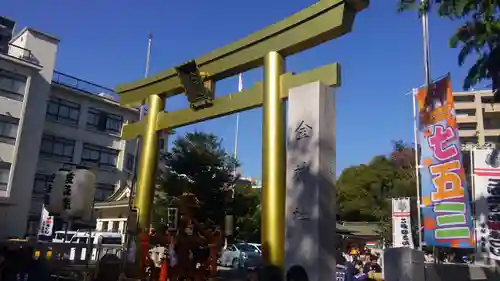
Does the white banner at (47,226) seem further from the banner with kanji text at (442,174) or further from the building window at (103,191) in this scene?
the banner with kanji text at (442,174)

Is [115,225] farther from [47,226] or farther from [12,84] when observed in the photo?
[12,84]

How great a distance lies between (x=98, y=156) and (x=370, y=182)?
19972 mm

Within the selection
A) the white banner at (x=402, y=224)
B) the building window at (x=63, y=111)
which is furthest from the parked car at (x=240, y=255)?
the building window at (x=63, y=111)

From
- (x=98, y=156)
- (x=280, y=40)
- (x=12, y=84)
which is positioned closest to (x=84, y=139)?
(x=98, y=156)

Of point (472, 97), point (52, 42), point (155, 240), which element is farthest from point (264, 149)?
point (472, 97)

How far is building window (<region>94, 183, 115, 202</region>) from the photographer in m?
27.3

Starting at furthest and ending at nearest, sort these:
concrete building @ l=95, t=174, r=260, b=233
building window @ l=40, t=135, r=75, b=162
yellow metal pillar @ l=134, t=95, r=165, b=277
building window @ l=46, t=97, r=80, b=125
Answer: building window @ l=46, t=97, r=80, b=125 < building window @ l=40, t=135, r=75, b=162 < concrete building @ l=95, t=174, r=260, b=233 < yellow metal pillar @ l=134, t=95, r=165, b=277

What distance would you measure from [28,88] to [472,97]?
47.3 m

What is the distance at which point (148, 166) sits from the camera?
1152 cm

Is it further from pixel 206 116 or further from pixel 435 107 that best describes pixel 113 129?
pixel 435 107

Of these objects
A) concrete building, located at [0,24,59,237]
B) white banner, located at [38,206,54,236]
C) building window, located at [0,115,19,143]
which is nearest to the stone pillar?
white banner, located at [38,206,54,236]

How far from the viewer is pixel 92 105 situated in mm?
27609

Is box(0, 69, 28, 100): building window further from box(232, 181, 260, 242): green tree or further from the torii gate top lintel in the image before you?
the torii gate top lintel

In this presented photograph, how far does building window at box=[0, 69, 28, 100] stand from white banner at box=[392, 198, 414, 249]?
19680 millimetres
